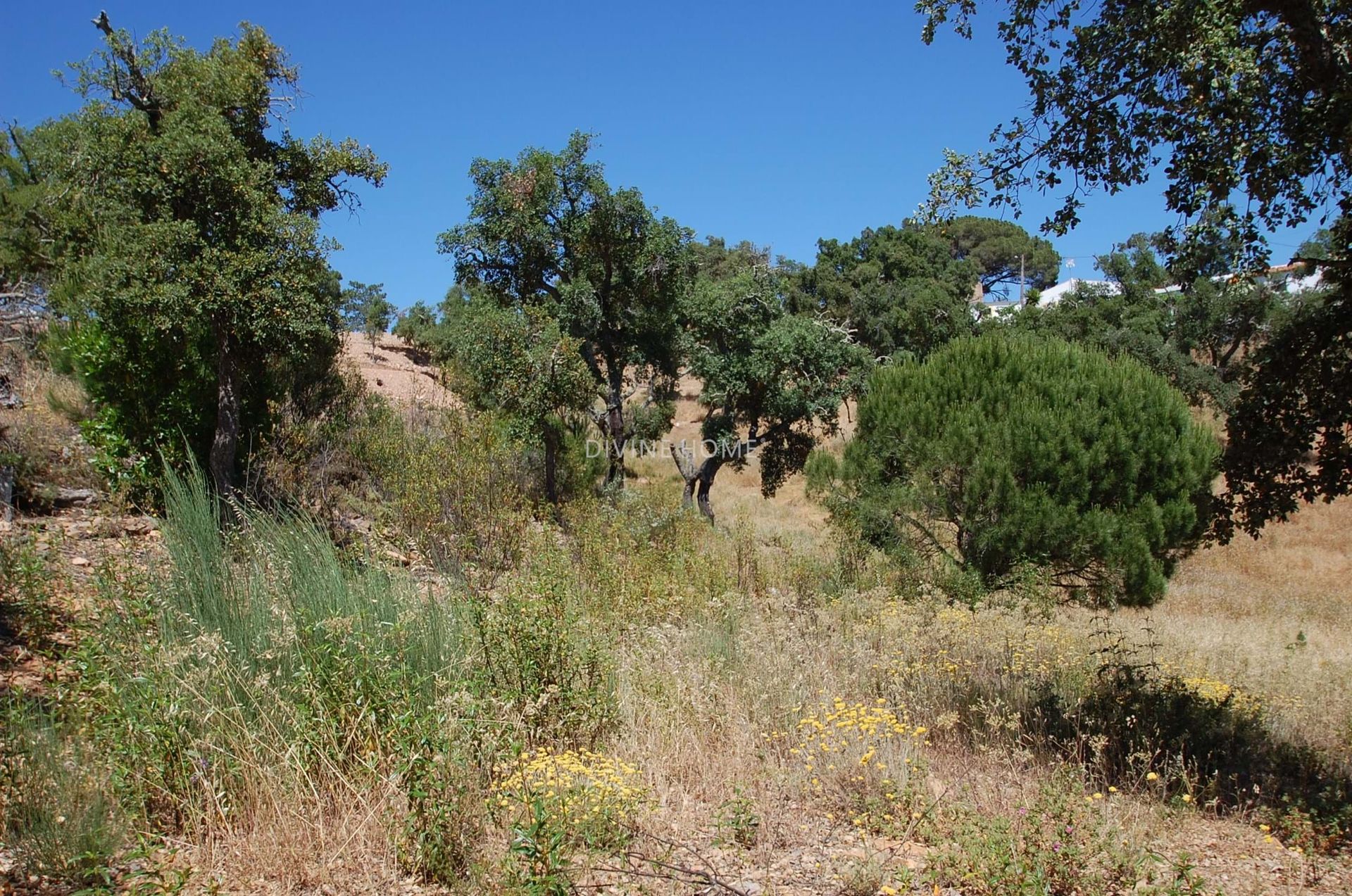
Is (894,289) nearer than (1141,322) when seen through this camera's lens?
No

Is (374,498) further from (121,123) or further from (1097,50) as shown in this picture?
(1097,50)

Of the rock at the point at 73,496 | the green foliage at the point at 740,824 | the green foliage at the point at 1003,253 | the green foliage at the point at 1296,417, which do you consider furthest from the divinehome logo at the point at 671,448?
the green foliage at the point at 1003,253

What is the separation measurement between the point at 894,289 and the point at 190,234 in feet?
124

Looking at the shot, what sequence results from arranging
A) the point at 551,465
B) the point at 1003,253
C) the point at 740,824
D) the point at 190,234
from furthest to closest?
the point at 1003,253
the point at 551,465
the point at 190,234
the point at 740,824

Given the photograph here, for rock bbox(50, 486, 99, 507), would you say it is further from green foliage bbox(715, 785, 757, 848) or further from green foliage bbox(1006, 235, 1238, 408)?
green foliage bbox(1006, 235, 1238, 408)

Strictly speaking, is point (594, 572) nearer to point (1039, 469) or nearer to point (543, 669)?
point (543, 669)

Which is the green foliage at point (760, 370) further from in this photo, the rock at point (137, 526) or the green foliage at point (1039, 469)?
the rock at point (137, 526)

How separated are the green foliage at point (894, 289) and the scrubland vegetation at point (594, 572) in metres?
19.3

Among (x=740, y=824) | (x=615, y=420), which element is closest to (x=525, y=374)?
(x=615, y=420)

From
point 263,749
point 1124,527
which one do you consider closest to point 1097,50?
point 263,749

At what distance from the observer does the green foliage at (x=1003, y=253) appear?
58.8 meters

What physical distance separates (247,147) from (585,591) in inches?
283

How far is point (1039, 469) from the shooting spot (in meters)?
14.3

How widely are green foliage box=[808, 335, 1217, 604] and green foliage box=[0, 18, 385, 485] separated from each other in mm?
9522
